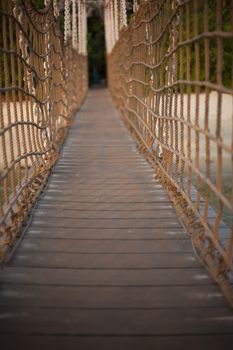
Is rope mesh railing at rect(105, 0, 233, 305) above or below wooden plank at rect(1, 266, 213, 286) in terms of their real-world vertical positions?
above

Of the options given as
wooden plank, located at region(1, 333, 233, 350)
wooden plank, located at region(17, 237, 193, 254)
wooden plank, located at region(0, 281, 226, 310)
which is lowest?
wooden plank, located at region(1, 333, 233, 350)

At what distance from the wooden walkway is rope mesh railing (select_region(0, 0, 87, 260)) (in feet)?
0.34

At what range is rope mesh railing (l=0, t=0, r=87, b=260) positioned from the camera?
2152 mm

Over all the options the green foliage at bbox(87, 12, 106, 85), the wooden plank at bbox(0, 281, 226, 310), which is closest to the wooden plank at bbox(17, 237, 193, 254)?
the wooden plank at bbox(0, 281, 226, 310)

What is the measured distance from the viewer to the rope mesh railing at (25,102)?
2152 mm

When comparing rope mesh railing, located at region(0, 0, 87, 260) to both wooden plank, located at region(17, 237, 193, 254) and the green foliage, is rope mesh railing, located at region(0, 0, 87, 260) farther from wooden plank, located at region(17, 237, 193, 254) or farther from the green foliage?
the green foliage

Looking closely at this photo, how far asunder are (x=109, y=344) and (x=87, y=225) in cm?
94

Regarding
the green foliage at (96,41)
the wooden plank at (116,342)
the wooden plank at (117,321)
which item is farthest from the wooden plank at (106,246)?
the green foliage at (96,41)

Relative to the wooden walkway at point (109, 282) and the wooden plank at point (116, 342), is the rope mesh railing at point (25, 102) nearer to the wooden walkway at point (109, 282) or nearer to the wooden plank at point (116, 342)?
the wooden walkway at point (109, 282)

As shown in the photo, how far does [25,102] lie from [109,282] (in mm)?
1418

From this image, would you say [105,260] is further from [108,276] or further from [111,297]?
[111,297]

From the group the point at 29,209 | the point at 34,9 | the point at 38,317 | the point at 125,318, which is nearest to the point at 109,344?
the point at 125,318

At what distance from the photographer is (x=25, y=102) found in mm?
2906

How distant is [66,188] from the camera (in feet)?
9.84
